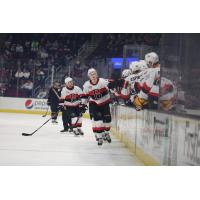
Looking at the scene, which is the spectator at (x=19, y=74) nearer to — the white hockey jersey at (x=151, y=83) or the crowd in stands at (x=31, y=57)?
the crowd in stands at (x=31, y=57)

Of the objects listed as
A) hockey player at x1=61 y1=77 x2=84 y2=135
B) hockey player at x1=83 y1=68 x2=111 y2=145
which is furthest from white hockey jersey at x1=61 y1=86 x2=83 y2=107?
hockey player at x1=83 y1=68 x2=111 y2=145

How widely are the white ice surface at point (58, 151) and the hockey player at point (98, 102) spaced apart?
0.20 meters

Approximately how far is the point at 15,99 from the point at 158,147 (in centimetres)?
735

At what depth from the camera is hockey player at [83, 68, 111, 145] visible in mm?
4949

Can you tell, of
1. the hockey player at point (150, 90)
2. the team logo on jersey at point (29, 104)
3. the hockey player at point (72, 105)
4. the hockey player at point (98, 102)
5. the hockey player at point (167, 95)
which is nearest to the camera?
the hockey player at point (167, 95)

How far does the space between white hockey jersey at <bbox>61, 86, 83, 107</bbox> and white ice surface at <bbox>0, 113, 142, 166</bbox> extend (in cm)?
44

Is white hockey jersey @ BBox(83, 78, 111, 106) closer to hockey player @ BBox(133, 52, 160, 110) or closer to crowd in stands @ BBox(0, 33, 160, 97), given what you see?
hockey player @ BBox(133, 52, 160, 110)

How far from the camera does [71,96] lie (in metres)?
5.93

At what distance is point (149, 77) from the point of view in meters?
4.06

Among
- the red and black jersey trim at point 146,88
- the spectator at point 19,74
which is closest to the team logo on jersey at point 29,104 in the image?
the spectator at point 19,74

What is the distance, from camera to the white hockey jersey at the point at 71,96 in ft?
19.4

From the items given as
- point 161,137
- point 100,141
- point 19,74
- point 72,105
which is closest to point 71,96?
point 72,105
